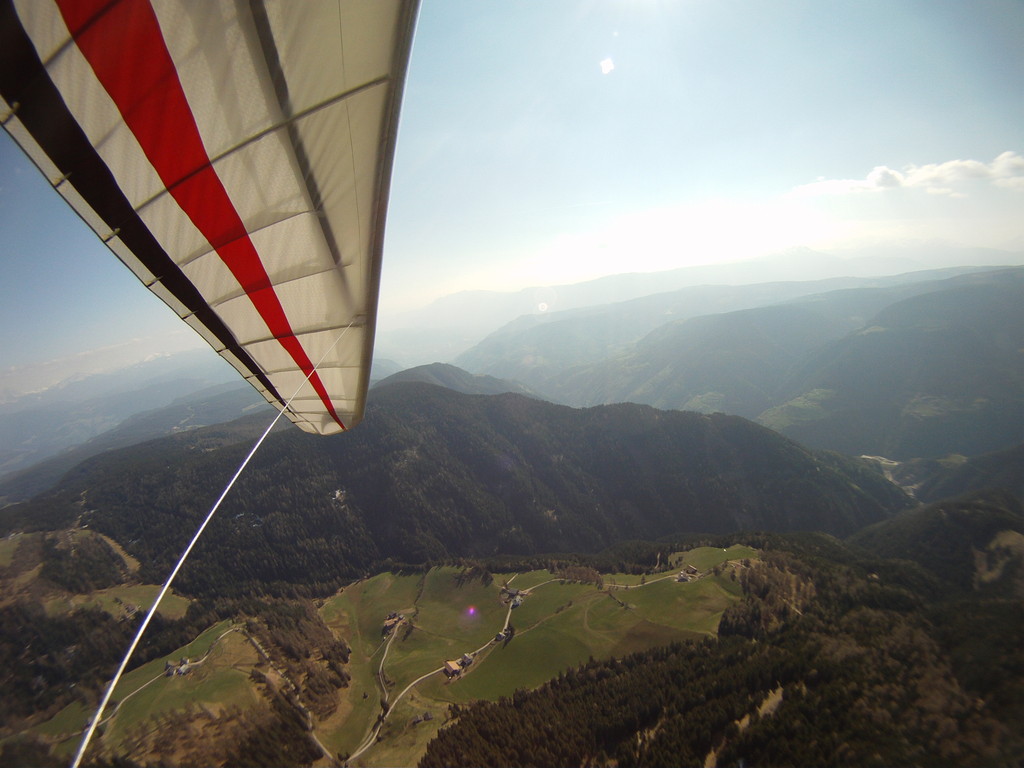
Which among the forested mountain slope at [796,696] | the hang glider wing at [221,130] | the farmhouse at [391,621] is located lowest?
the farmhouse at [391,621]

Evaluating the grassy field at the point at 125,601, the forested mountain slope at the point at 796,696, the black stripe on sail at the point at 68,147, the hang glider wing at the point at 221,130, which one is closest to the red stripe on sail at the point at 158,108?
the hang glider wing at the point at 221,130

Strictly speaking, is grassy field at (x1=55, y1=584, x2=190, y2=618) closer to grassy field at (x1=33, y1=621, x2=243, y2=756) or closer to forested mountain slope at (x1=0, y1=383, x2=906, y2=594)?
forested mountain slope at (x1=0, y1=383, x2=906, y2=594)

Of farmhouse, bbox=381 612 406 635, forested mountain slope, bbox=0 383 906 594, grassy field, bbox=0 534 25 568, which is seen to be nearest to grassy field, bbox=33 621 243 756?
farmhouse, bbox=381 612 406 635

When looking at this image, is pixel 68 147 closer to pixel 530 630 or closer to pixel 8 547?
pixel 530 630

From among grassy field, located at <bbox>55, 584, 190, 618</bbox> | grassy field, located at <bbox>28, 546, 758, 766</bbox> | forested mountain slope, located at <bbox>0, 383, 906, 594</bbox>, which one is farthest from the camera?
forested mountain slope, located at <bbox>0, 383, 906, 594</bbox>

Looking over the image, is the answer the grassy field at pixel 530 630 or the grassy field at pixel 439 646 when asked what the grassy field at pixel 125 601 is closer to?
the grassy field at pixel 439 646

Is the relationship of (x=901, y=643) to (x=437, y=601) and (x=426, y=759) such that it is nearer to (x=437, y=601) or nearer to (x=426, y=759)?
(x=426, y=759)

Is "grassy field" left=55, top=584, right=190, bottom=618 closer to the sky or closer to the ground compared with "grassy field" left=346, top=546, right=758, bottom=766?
closer to the sky
